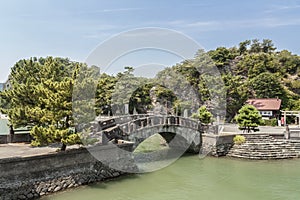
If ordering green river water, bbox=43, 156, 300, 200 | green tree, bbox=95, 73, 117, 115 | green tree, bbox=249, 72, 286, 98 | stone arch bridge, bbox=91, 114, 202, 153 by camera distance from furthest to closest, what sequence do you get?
green tree, bbox=249, 72, 286, 98 → green tree, bbox=95, 73, 117, 115 → stone arch bridge, bbox=91, 114, 202, 153 → green river water, bbox=43, 156, 300, 200

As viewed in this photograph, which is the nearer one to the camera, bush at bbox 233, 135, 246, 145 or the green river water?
the green river water

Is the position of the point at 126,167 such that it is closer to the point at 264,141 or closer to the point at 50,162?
the point at 50,162

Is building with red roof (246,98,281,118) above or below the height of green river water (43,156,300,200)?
above

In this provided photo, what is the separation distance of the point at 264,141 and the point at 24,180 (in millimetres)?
13599

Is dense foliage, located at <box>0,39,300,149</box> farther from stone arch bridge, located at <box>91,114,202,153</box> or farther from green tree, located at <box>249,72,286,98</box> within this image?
stone arch bridge, located at <box>91,114,202,153</box>

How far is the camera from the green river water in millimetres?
11641

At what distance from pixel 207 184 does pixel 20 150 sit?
27.7 feet

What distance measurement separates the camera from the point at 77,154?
12359 millimetres

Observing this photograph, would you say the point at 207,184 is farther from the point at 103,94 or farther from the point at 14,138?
the point at 14,138

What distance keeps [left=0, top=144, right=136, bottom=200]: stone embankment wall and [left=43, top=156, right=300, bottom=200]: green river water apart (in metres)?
0.41

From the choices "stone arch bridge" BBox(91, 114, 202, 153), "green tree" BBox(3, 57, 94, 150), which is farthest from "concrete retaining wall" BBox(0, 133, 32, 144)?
"stone arch bridge" BBox(91, 114, 202, 153)

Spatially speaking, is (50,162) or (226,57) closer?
(50,162)

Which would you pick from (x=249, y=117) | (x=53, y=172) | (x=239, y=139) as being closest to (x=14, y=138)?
(x=53, y=172)

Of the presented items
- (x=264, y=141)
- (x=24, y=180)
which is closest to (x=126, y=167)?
(x=24, y=180)
